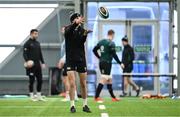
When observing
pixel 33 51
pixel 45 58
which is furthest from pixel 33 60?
pixel 45 58

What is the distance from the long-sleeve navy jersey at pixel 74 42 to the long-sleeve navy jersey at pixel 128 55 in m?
10.6

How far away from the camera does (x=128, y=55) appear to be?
21.5 metres

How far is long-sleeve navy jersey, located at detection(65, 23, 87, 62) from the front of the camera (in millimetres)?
10883

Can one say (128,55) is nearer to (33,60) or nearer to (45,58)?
(45,58)

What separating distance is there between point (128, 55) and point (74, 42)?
10742 mm

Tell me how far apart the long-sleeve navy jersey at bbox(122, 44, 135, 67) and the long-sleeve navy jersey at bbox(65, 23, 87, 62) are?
417 inches

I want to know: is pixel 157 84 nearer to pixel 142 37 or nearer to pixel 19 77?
pixel 142 37

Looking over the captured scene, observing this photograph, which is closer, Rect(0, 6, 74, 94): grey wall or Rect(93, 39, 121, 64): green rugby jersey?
Rect(93, 39, 121, 64): green rugby jersey

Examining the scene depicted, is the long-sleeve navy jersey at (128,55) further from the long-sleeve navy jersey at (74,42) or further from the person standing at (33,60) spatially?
the long-sleeve navy jersey at (74,42)

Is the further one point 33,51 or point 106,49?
point 33,51

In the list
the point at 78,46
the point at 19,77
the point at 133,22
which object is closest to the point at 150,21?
the point at 133,22

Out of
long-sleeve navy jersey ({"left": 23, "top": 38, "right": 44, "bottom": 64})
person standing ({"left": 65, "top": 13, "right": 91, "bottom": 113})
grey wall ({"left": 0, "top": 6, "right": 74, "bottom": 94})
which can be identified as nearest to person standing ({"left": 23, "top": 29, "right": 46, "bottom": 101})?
long-sleeve navy jersey ({"left": 23, "top": 38, "right": 44, "bottom": 64})

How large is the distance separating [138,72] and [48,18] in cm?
424

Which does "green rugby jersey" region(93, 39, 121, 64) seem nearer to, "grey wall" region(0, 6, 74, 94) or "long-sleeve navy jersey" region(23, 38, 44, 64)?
"long-sleeve navy jersey" region(23, 38, 44, 64)
